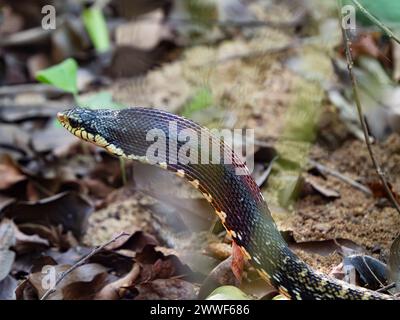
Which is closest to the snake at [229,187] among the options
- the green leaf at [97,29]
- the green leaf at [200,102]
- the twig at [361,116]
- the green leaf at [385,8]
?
the twig at [361,116]

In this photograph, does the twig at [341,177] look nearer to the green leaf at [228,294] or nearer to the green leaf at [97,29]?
the green leaf at [228,294]

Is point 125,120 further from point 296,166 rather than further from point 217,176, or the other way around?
point 296,166

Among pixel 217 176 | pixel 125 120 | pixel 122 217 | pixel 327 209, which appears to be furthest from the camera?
pixel 122 217

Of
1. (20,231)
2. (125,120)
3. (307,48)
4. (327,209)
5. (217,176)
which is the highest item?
(307,48)

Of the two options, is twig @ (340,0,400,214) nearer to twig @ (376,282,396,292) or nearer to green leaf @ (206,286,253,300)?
twig @ (376,282,396,292)

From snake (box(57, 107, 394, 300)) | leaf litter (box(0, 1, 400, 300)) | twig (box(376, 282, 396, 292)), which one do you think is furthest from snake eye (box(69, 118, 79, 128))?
twig (box(376, 282, 396, 292))

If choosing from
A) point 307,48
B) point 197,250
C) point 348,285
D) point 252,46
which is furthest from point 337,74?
point 348,285

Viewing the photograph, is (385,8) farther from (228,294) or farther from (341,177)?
(228,294)
